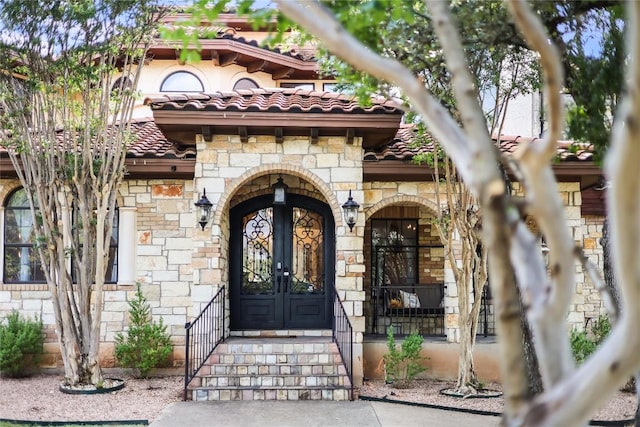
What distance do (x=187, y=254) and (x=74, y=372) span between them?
2.41 metres

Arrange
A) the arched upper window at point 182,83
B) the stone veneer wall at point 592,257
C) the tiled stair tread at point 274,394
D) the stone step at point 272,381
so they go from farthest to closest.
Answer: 1. the arched upper window at point 182,83
2. the stone veneer wall at point 592,257
3. the stone step at point 272,381
4. the tiled stair tread at point 274,394

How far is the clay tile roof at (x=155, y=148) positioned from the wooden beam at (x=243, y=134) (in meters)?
1.02

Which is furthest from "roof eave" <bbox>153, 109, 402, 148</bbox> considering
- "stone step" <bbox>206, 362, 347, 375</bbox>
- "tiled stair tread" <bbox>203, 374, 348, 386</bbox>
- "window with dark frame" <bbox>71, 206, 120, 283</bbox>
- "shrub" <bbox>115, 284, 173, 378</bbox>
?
"tiled stair tread" <bbox>203, 374, 348, 386</bbox>

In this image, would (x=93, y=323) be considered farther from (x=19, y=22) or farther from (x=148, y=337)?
(x=19, y=22)

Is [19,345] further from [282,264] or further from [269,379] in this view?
[282,264]

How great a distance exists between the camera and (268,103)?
387 inches

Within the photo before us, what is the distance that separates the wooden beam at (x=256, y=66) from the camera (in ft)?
47.4

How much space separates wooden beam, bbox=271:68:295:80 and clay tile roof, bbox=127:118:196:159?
395 cm

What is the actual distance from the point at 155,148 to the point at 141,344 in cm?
299

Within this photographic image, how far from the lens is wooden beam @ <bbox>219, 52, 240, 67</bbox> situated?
14.2 metres

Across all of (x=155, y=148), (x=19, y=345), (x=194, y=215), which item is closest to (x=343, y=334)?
(x=194, y=215)

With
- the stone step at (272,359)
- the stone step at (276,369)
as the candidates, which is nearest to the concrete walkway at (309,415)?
the stone step at (276,369)

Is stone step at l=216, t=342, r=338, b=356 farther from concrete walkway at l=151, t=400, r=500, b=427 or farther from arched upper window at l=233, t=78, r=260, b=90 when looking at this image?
arched upper window at l=233, t=78, r=260, b=90

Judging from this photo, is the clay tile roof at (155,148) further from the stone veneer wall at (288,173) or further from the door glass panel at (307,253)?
the door glass panel at (307,253)
